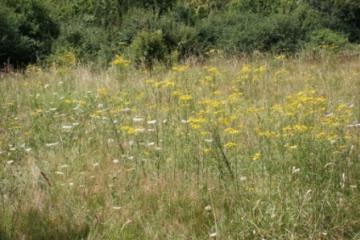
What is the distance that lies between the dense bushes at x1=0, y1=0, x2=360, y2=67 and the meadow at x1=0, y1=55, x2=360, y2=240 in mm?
5154

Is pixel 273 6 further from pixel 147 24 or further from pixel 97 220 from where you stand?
pixel 97 220

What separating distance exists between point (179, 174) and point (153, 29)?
1030 centimetres

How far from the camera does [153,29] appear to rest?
44.6 feet

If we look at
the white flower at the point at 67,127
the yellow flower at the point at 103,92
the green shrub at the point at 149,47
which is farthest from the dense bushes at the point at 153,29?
the white flower at the point at 67,127

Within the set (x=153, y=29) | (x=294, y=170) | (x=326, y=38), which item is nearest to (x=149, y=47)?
(x=153, y=29)

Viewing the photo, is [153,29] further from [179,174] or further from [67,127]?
[179,174]

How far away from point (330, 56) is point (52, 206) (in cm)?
742

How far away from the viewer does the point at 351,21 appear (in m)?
19.3

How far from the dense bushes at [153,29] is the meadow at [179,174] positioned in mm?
5154

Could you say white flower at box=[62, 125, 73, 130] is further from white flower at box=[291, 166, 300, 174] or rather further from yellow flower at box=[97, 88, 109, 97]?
white flower at box=[291, 166, 300, 174]

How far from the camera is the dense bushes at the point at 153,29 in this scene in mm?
12211

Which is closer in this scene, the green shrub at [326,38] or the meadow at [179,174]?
the meadow at [179,174]

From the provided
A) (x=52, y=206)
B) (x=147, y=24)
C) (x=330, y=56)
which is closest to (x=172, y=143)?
(x=52, y=206)

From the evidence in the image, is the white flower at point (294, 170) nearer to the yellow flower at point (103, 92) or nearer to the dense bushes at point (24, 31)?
the yellow flower at point (103, 92)
